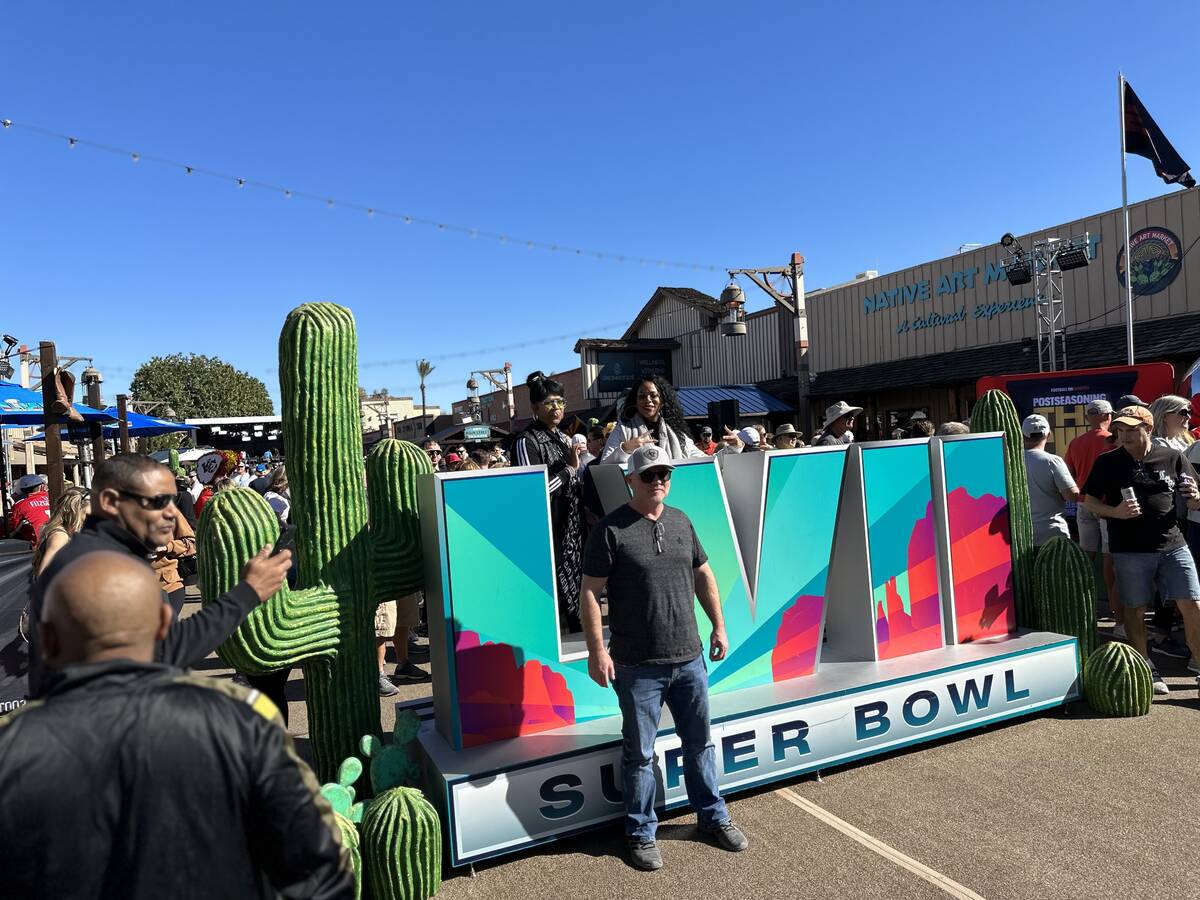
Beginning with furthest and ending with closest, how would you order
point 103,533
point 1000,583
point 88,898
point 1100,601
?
point 1100,601 < point 1000,583 < point 103,533 < point 88,898

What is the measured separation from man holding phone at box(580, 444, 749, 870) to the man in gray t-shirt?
3.83 metres

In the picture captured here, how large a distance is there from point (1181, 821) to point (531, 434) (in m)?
3.76

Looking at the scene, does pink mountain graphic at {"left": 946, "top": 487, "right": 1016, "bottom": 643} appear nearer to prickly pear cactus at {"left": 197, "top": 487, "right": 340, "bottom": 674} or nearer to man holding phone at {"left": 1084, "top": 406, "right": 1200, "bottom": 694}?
man holding phone at {"left": 1084, "top": 406, "right": 1200, "bottom": 694}

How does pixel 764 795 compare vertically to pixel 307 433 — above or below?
below

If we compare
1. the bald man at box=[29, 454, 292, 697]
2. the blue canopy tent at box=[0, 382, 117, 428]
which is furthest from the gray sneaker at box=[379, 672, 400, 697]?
the blue canopy tent at box=[0, 382, 117, 428]

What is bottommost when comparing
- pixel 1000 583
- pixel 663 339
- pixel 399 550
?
pixel 1000 583

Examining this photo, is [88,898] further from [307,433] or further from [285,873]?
[307,433]

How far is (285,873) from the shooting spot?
4.86 feet

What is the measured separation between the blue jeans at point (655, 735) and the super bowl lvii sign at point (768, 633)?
272 millimetres

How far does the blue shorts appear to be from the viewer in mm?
5012

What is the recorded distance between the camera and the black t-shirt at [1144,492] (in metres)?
5.02

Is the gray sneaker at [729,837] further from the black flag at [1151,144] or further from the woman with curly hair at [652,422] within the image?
the black flag at [1151,144]

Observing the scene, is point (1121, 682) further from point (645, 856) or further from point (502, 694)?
point (502, 694)

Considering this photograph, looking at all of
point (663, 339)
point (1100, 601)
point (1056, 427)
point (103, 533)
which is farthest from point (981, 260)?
point (103, 533)
